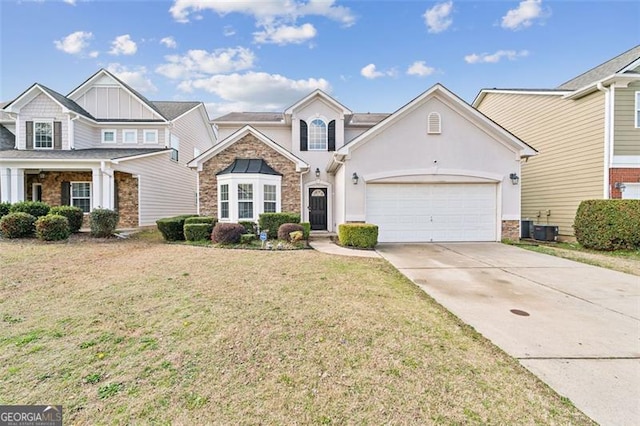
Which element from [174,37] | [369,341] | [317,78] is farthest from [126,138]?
[369,341]

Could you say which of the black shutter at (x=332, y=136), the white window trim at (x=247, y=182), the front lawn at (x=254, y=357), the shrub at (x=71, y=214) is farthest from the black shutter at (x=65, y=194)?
the black shutter at (x=332, y=136)

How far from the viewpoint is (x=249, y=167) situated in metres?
13.2

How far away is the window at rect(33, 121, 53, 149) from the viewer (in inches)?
621

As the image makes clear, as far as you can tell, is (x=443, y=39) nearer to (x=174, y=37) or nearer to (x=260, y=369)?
(x=174, y=37)

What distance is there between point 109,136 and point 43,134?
3000 mm

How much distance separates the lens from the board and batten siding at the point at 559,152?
37.3ft

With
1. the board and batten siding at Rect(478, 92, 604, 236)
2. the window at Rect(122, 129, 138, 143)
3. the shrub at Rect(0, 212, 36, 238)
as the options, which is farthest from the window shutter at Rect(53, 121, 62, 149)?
the board and batten siding at Rect(478, 92, 604, 236)

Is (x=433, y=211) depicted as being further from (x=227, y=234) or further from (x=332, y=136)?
(x=227, y=234)

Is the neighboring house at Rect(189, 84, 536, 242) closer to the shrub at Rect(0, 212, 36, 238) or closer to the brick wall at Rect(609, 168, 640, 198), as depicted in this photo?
the brick wall at Rect(609, 168, 640, 198)

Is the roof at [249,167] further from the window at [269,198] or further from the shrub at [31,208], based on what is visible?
the shrub at [31,208]

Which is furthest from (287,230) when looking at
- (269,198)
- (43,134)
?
(43,134)

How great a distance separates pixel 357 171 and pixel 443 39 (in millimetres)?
8522

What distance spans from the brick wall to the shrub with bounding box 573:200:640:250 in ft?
5.39

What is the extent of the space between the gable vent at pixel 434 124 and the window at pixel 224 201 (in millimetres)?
9286
